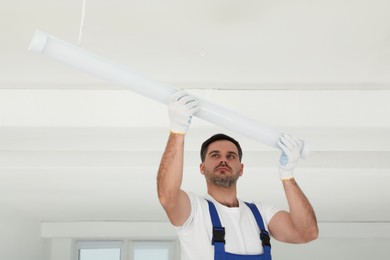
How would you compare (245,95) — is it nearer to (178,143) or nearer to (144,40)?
(144,40)

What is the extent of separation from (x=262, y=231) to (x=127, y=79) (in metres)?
0.78

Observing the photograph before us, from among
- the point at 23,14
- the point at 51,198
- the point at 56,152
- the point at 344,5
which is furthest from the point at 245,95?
the point at 51,198

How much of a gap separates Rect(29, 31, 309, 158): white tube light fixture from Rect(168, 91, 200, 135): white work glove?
0.03 m

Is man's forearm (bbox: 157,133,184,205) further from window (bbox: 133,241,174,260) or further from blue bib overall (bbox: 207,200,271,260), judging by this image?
window (bbox: 133,241,174,260)

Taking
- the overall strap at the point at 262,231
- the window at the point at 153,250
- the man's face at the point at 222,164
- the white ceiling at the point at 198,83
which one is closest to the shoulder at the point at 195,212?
the man's face at the point at 222,164

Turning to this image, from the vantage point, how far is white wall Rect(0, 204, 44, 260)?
23.7 ft

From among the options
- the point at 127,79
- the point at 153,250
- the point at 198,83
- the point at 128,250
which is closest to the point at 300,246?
the point at 153,250

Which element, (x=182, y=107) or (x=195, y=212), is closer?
(x=182, y=107)

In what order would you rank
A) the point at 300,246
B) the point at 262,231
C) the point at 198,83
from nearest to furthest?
1. the point at 262,231
2. the point at 198,83
3. the point at 300,246

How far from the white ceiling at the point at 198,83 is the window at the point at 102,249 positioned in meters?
4.69

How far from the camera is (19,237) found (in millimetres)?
8000

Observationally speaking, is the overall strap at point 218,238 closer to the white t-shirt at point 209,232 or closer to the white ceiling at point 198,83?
the white t-shirt at point 209,232

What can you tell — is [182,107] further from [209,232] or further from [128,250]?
[128,250]

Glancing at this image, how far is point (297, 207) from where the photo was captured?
6.53 ft
